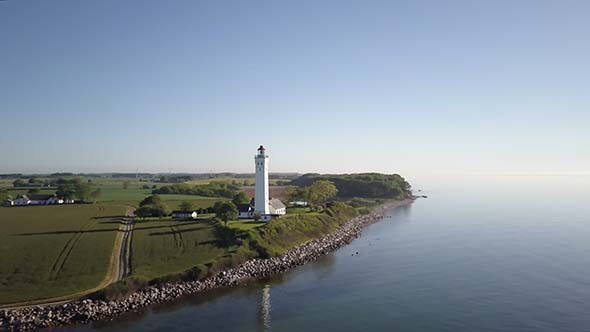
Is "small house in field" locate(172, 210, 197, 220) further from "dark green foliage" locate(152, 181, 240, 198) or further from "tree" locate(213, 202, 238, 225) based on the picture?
"dark green foliage" locate(152, 181, 240, 198)

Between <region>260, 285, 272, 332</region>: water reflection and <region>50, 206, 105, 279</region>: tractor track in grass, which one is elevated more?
<region>50, 206, 105, 279</region>: tractor track in grass

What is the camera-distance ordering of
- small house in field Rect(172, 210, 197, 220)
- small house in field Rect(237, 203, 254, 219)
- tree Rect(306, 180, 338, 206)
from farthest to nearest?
tree Rect(306, 180, 338, 206), small house in field Rect(237, 203, 254, 219), small house in field Rect(172, 210, 197, 220)

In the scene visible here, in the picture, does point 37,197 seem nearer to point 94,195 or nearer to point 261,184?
point 94,195

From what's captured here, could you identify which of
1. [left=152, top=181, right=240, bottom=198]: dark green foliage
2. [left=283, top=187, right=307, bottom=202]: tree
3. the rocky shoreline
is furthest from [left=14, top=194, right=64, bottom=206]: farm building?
the rocky shoreline

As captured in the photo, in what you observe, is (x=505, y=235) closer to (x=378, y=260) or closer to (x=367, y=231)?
(x=367, y=231)

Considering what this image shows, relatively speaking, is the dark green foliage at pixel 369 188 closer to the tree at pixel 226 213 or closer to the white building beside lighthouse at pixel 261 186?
the white building beside lighthouse at pixel 261 186

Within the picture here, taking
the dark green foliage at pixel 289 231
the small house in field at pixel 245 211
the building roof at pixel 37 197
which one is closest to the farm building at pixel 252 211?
the small house in field at pixel 245 211
